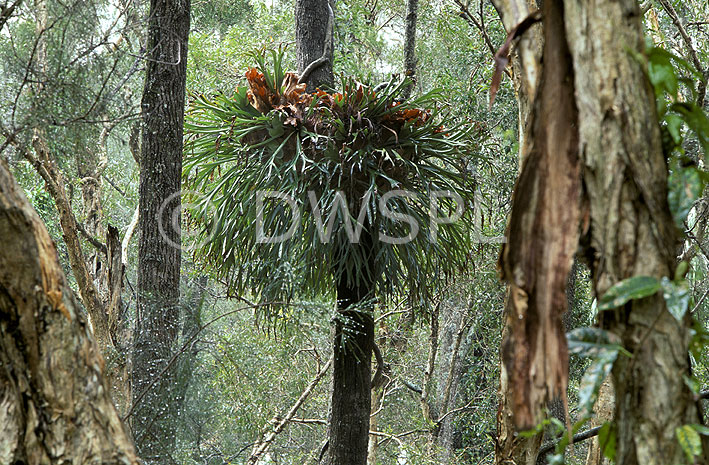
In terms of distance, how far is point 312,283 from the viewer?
2.63 m

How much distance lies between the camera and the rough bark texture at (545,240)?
60cm

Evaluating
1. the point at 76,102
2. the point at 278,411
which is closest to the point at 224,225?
the point at 76,102

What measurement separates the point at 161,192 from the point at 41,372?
1.51 meters

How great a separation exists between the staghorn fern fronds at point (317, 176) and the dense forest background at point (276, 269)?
17 cm

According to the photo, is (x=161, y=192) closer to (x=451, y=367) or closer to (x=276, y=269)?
(x=276, y=269)

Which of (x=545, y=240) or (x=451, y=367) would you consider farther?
(x=451, y=367)

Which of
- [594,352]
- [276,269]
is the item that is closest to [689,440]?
[594,352]

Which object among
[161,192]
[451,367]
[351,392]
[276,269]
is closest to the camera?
[161,192]

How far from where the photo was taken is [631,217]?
0.57 metres

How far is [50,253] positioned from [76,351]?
5.3 inches

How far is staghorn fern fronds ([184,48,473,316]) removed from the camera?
2.38m

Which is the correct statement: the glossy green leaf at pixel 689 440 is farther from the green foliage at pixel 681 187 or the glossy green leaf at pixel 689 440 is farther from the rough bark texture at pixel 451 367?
the rough bark texture at pixel 451 367

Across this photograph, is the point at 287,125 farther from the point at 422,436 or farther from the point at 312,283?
the point at 422,436

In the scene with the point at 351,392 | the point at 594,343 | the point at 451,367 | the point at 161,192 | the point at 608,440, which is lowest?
the point at 451,367
